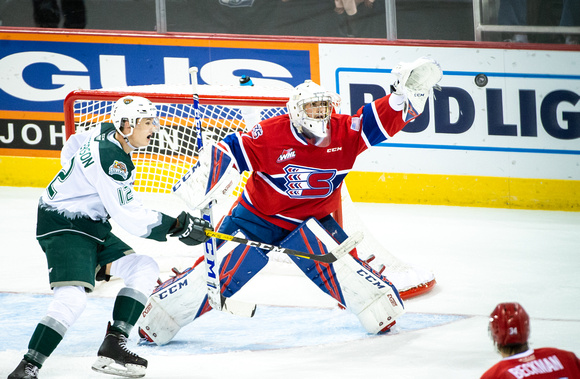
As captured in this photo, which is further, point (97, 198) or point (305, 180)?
point (305, 180)

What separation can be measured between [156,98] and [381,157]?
7.15ft

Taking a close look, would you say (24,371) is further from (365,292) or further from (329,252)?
(365,292)

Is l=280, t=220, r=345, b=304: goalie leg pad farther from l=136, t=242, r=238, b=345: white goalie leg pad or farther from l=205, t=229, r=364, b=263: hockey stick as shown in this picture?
l=136, t=242, r=238, b=345: white goalie leg pad

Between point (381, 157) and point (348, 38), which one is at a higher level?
point (348, 38)

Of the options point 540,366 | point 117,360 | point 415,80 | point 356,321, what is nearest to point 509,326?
point 540,366

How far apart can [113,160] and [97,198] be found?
191mm

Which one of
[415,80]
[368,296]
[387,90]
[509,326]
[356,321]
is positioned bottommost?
[356,321]

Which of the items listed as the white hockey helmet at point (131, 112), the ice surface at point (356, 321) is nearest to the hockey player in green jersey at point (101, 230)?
the white hockey helmet at point (131, 112)

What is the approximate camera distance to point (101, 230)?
137 inches

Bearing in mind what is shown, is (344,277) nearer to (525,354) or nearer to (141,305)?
(141,305)

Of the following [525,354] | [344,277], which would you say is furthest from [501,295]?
[525,354]

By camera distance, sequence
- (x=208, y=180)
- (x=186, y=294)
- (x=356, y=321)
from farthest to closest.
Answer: (x=356, y=321) → (x=186, y=294) → (x=208, y=180)

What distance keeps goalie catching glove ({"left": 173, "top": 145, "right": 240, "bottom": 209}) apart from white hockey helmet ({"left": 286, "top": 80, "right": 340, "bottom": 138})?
34 centimetres

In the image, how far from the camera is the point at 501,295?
4.57 meters
